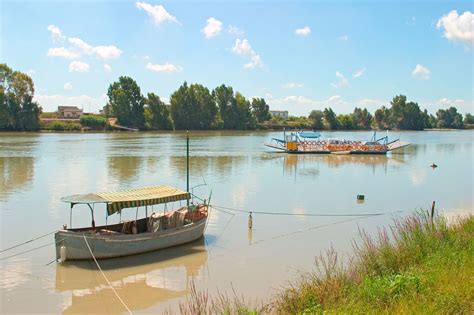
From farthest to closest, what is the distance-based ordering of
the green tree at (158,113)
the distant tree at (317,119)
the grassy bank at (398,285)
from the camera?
the distant tree at (317,119) < the green tree at (158,113) < the grassy bank at (398,285)

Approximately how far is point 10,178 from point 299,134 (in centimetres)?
4789

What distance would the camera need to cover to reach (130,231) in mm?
17203

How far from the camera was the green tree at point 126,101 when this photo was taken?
386 ft

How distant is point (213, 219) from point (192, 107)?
10597 centimetres

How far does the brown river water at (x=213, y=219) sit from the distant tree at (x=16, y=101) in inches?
2308

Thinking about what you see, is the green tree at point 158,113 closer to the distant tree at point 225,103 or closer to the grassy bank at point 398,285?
the distant tree at point 225,103

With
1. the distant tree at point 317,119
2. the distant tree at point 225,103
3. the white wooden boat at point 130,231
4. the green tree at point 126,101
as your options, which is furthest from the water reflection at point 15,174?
the distant tree at point 317,119

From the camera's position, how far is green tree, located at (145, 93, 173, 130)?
122 meters

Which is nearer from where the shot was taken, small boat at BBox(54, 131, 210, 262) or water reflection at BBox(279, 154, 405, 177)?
small boat at BBox(54, 131, 210, 262)

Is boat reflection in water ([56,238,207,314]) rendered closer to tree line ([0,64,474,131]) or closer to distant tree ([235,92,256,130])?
tree line ([0,64,474,131])

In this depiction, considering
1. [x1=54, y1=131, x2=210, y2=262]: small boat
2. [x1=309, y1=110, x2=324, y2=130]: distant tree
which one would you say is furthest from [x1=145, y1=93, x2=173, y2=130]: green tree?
[x1=54, y1=131, x2=210, y2=262]: small boat

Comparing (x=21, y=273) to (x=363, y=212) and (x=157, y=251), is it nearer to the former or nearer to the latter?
(x=157, y=251)

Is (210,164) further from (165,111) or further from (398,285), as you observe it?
(165,111)

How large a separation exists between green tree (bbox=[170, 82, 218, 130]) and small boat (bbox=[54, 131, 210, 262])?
107684 mm
